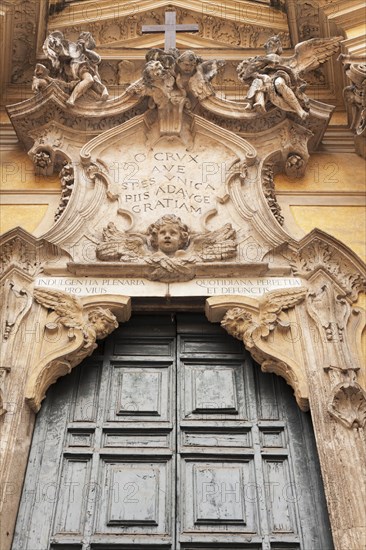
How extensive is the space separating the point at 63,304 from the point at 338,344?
242 centimetres

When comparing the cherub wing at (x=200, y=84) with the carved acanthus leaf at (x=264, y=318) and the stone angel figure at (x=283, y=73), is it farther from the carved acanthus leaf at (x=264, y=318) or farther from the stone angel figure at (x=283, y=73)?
the carved acanthus leaf at (x=264, y=318)

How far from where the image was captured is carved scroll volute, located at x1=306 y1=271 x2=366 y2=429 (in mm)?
5613

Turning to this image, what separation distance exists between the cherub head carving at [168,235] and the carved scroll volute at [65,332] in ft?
2.30

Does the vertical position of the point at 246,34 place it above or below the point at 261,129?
above

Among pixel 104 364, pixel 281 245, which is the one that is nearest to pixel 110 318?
pixel 104 364

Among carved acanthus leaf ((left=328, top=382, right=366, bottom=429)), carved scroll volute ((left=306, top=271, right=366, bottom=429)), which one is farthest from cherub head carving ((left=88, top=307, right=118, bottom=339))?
carved acanthus leaf ((left=328, top=382, right=366, bottom=429))

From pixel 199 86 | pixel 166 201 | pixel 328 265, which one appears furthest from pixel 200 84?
pixel 328 265

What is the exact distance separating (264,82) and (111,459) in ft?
14.6

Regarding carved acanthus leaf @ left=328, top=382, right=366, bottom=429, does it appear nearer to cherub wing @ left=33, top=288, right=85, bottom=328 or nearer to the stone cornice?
cherub wing @ left=33, top=288, right=85, bottom=328

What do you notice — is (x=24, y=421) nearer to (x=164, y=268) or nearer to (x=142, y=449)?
(x=142, y=449)

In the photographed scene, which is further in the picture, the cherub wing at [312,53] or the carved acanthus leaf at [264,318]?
the cherub wing at [312,53]

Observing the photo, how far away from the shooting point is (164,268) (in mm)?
6551

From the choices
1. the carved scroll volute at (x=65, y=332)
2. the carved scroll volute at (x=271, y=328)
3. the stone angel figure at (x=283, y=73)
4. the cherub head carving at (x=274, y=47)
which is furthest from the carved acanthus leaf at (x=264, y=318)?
the cherub head carving at (x=274, y=47)

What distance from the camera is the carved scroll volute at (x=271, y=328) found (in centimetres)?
598
